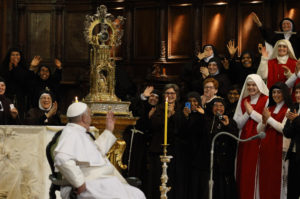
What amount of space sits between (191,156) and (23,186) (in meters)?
2.40

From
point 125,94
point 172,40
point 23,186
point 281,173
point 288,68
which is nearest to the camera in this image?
point 23,186

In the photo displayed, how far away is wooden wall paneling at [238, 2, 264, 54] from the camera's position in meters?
12.9

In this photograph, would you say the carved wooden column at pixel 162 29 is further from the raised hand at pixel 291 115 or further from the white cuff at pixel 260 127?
the raised hand at pixel 291 115

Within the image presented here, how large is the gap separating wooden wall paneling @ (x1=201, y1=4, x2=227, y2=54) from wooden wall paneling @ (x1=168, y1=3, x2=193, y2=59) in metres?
0.28

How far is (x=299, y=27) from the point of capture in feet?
40.5

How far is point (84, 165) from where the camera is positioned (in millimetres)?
6434

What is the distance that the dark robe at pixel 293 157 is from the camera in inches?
338

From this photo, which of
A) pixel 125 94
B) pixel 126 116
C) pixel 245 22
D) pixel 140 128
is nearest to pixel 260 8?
pixel 245 22

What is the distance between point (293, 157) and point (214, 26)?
195 inches

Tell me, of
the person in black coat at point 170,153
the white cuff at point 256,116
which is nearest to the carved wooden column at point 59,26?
the person in black coat at point 170,153

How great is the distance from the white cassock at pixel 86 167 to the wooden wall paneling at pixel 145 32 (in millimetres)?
7333

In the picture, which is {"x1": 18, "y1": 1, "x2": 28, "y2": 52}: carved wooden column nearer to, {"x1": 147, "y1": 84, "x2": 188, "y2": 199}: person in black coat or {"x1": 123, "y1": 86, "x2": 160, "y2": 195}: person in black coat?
{"x1": 123, "y1": 86, "x2": 160, "y2": 195}: person in black coat

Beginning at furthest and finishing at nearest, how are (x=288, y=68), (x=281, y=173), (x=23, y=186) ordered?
(x=288, y=68) < (x=281, y=173) < (x=23, y=186)

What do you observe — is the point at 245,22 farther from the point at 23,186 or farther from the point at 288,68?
the point at 23,186
